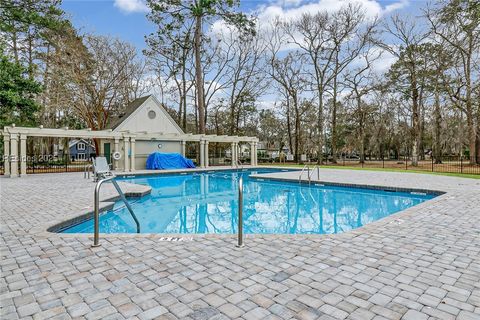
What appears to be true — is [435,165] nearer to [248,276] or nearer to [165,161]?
[165,161]

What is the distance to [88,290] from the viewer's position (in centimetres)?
244

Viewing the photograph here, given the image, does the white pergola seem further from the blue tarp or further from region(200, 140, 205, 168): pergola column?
the blue tarp

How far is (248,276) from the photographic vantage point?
2.72 metres

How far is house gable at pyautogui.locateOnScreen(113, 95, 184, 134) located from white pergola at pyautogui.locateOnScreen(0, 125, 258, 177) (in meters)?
1.46

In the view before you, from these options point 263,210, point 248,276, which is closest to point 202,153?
point 263,210

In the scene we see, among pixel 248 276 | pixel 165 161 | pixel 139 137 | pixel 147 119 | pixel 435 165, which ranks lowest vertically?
pixel 248 276

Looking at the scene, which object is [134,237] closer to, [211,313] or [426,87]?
[211,313]

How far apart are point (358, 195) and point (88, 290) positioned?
9087 mm

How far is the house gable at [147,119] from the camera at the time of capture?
1964 cm

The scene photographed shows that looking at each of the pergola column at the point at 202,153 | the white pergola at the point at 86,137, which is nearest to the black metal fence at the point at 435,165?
the white pergola at the point at 86,137

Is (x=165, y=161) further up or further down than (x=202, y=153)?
further down

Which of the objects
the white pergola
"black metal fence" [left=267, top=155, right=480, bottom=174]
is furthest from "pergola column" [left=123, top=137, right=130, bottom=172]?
"black metal fence" [left=267, top=155, right=480, bottom=174]

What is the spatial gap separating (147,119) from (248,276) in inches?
764

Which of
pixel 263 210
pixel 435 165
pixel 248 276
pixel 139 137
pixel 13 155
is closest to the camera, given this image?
pixel 248 276
